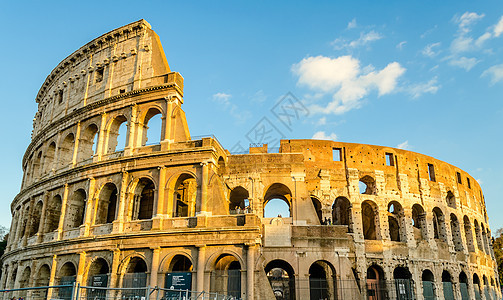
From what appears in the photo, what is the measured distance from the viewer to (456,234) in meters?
28.4

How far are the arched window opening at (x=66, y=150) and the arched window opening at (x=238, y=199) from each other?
35.5 ft

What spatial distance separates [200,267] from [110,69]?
551 inches

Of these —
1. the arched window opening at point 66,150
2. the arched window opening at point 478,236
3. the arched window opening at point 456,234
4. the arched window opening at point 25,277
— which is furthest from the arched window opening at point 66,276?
the arched window opening at point 478,236

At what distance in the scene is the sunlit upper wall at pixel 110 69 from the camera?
23.2m

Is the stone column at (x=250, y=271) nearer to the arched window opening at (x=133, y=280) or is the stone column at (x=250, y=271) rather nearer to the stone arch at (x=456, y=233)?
the arched window opening at (x=133, y=280)

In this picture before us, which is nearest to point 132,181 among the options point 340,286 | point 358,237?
point 340,286

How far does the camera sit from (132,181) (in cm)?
2097

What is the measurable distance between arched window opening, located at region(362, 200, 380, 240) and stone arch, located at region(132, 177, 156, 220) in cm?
1350

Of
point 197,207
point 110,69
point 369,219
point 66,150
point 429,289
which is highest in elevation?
point 110,69

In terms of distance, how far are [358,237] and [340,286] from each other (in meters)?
4.86

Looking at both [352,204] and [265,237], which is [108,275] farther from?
[352,204]

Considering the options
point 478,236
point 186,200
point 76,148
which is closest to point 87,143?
point 76,148

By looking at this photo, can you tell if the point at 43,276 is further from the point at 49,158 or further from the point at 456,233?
the point at 456,233

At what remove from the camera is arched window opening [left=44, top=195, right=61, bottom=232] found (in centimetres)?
2383
